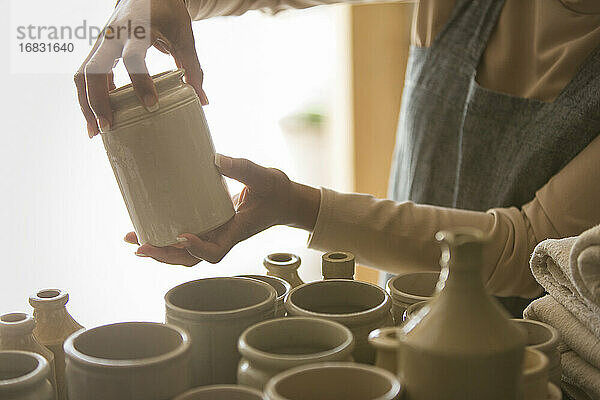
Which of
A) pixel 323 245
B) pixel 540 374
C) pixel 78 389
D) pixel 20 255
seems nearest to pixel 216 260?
pixel 323 245

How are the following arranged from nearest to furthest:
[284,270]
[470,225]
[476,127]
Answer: [284,270]
[470,225]
[476,127]

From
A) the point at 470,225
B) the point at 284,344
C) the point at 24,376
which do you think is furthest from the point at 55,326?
the point at 470,225

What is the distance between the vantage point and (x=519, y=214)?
119 cm

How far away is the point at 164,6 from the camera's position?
98cm

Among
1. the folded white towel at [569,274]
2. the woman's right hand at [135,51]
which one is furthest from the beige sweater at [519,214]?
the folded white towel at [569,274]

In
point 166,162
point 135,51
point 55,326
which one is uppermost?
point 135,51

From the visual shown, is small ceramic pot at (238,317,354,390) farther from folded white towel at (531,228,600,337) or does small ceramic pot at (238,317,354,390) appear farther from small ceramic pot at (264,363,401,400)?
folded white towel at (531,228,600,337)

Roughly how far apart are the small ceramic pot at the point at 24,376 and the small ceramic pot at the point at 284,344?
17 centimetres

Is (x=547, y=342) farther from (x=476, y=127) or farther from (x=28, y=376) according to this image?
(x=476, y=127)

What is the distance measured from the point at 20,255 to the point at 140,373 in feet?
4.25

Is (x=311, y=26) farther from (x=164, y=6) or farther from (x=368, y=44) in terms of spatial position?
(x=164, y=6)

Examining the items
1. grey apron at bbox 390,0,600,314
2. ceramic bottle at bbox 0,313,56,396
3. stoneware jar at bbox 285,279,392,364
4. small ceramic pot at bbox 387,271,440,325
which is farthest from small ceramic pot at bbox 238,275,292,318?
grey apron at bbox 390,0,600,314

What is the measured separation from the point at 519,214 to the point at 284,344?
65 cm

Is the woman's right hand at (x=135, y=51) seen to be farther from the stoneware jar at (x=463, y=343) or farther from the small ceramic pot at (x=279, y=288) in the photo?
the stoneware jar at (x=463, y=343)
